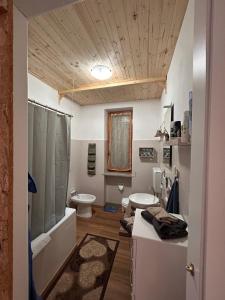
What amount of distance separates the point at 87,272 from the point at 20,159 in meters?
1.59

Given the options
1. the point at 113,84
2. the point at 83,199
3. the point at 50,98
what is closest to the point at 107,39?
the point at 113,84

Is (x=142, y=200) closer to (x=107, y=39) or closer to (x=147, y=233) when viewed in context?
(x=147, y=233)

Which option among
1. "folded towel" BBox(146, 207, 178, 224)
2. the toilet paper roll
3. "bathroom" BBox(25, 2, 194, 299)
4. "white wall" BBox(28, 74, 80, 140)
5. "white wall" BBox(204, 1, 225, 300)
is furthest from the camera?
the toilet paper roll

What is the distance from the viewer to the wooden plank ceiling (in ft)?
3.97

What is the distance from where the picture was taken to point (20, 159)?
0.90 meters

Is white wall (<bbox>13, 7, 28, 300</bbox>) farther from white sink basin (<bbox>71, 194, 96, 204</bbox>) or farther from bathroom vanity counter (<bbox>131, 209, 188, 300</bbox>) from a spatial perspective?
white sink basin (<bbox>71, 194, 96, 204</bbox>)

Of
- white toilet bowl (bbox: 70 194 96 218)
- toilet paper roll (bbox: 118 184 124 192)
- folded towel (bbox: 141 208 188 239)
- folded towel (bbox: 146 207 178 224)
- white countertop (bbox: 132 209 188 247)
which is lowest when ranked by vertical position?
white toilet bowl (bbox: 70 194 96 218)

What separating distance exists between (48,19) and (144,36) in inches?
36.3

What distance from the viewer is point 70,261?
1836mm

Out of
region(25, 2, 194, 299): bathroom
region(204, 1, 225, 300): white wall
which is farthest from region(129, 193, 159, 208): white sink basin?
region(204, 1, 225, 300): white wall

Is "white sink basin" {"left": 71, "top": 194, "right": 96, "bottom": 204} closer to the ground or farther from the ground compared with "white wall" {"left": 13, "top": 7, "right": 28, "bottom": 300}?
closer to the ground

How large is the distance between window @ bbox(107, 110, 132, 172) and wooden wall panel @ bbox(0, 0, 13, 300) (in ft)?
9.84

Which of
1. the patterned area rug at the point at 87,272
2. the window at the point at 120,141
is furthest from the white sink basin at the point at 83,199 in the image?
the window at the point at 120,141

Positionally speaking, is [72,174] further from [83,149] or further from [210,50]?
[210,50]
